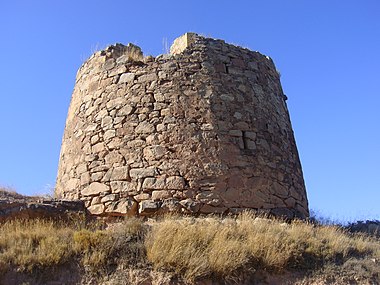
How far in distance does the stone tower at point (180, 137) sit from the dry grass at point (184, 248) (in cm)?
63

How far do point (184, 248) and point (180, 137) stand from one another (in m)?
2.27

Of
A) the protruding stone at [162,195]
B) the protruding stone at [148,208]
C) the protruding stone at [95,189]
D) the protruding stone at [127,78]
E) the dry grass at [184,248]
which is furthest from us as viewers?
the protruding stone at [127,78]

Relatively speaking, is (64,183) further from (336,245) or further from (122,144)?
(336,245)

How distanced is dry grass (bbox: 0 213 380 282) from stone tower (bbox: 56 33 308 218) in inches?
25.0

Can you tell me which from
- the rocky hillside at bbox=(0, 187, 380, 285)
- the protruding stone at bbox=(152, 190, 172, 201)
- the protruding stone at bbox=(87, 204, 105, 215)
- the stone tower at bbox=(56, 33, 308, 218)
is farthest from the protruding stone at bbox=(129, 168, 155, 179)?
the rocky hillside at bbox=(0, 187, 380, 285)

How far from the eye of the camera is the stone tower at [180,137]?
754 cm

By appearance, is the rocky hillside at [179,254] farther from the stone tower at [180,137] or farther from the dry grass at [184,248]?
the stone tower at [180,137]

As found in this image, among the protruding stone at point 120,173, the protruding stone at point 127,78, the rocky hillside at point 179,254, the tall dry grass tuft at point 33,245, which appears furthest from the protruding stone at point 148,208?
the protruding stone at point 127,78

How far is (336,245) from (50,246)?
378 centimetres

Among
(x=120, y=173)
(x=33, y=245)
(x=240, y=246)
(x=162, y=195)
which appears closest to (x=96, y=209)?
(x=120, y=173)

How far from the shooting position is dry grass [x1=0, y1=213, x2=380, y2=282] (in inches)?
228

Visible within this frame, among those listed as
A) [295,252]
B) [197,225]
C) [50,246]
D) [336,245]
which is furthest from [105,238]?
[336,245]

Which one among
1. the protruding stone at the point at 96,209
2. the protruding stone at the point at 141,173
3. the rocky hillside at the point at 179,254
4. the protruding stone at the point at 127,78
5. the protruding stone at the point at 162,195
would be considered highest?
the protruding stone at the point at 127,78

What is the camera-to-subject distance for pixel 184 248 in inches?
235
